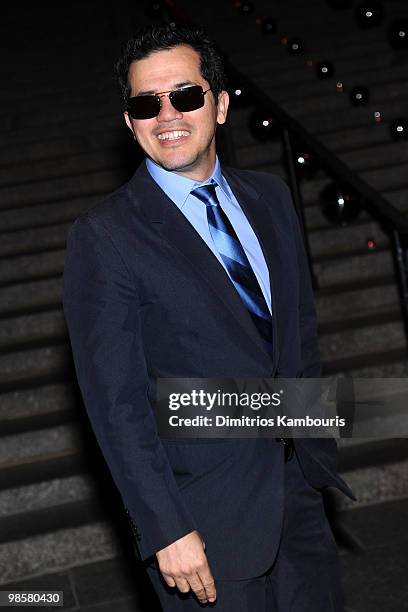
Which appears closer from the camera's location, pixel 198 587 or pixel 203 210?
pixel 198 587

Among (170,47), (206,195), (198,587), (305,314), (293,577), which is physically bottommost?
(293,577)

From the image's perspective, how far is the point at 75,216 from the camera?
695 cm

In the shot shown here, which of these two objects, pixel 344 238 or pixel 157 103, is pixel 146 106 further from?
pixel 344 238

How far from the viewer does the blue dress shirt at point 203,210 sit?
2553mm

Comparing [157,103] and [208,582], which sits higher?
[157,103]

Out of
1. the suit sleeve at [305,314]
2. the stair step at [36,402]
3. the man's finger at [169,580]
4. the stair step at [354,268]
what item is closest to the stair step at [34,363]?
the stair step at [36,402]

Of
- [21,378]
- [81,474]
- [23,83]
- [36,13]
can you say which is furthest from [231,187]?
[36,13]

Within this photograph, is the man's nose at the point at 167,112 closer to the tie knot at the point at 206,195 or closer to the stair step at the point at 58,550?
the tie knot at the point at 206,195

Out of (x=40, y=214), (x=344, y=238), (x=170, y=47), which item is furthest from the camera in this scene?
(x=40, y=214)

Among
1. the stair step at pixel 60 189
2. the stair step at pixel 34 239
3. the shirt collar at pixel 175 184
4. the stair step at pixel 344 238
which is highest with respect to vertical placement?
the shirt collar at pixel 175 184

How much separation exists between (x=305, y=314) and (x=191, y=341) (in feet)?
1.74

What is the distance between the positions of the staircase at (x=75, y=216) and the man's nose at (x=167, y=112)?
8.70 ft

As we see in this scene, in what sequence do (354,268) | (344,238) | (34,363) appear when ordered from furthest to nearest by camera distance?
(344,238) < (354,268) < (34,363)

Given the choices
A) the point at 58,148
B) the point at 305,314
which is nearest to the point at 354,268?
the point at 58,148
